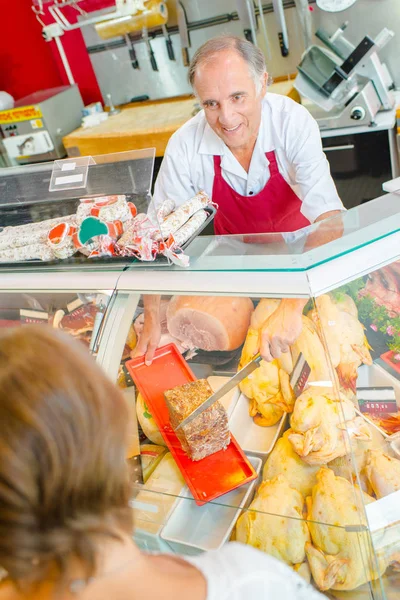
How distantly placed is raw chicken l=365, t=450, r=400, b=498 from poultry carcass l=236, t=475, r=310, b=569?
183mm

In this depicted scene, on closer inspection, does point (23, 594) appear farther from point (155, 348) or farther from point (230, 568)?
point (155, 348)

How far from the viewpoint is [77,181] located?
170 centimetres

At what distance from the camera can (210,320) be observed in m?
1.53

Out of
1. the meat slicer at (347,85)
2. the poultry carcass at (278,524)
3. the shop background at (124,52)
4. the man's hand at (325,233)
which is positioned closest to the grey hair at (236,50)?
the man's hand at (325,233)

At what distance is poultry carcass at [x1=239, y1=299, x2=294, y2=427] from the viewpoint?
56.7 inches

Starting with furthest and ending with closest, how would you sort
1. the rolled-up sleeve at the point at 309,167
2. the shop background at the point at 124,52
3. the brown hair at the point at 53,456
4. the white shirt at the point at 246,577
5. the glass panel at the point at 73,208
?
the shop background at the point at 124,52 < the rolled-up sleeve at the point at 309,167 < the glass panel at the point at 73,208 < the white shirt at the point at 246,577 < the brown hair at the point at 53,456

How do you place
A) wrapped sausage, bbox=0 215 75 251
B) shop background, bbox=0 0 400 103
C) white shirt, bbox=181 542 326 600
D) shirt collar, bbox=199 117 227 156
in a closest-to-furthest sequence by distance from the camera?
white shirt, bbox=181 542 326 600 < wrapped sausage, bbox=0 215 75 251 < shirt collar, bbox=199 117 227 156 < shop background, bbox=0 0 400 103

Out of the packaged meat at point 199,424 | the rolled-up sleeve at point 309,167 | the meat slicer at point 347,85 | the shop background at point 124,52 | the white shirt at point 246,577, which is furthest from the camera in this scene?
the shop background at point 124,52

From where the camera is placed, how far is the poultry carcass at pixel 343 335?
1320mm

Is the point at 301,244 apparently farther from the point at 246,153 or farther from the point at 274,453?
the point at 246,153

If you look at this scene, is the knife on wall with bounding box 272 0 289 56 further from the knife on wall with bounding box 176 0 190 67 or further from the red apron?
the red apron

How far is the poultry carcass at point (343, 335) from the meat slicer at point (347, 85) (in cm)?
263

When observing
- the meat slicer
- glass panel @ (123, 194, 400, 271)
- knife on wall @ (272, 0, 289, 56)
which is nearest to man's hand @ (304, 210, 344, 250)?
glass panel @ (123, 194, 400, 271)

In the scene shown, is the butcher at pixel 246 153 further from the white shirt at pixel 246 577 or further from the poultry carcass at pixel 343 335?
the white shirt at pixel 246 577
